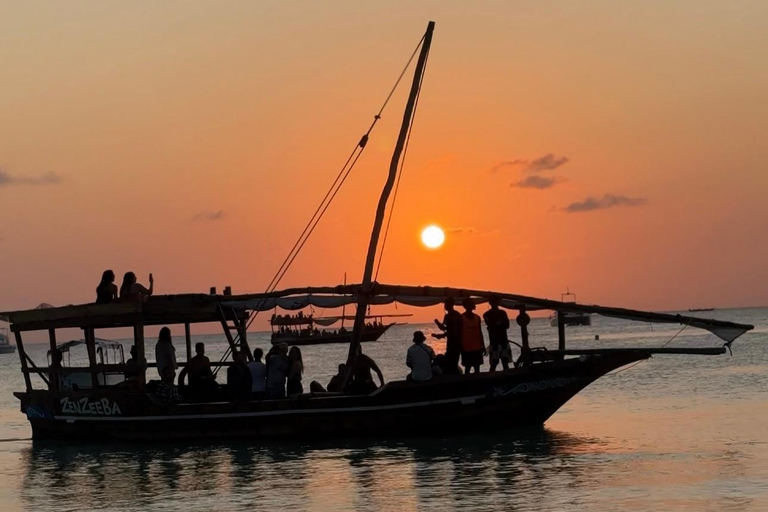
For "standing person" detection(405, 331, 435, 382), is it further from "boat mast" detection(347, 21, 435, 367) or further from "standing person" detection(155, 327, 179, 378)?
"standing person" detection(155, 327, 179, 378)

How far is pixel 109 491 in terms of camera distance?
1906cm

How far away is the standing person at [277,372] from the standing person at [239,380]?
0.42 meters

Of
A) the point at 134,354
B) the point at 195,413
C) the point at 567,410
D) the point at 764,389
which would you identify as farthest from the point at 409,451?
the point at 764,389

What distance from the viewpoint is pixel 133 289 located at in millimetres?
24531

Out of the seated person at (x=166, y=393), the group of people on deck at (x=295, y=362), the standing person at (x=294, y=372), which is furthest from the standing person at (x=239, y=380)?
the seated person at (x=166, y=393)

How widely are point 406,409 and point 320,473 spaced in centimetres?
343

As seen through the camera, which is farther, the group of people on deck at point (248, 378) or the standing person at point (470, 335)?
the group of people on deck at point (248, 378)

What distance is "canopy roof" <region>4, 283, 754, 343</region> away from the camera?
75.8ft

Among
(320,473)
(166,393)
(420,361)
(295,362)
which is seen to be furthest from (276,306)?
(320,473)

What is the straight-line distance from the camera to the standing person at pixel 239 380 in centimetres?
2352

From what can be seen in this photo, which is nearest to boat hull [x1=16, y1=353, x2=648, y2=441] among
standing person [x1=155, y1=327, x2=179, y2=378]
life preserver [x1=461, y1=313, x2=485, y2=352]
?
life preserver [x1=461, y1=313, x2=485, y2=352]

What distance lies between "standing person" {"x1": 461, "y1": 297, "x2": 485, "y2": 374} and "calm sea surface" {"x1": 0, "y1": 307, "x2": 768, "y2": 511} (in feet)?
5.07

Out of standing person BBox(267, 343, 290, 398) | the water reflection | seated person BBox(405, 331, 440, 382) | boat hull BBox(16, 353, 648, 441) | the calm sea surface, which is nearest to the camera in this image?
the calm sea surface

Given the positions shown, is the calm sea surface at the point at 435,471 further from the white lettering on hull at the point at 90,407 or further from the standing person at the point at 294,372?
the standing person at the point at 294,372
